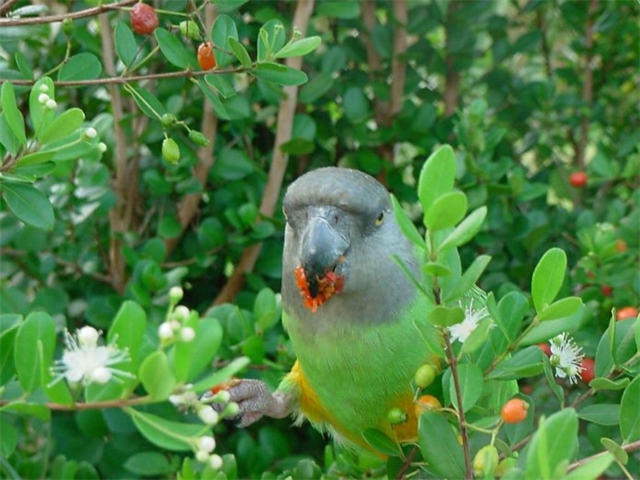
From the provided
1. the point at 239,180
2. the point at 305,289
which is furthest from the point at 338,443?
the point at 239,180

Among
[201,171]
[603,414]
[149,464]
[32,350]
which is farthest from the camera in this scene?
[201,171]

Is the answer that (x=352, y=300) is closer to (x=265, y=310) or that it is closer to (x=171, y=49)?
(x=265, y=310)

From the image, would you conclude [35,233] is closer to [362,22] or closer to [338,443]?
[338,443]

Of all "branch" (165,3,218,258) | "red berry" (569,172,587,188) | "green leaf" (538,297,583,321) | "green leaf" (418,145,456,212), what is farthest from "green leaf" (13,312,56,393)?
"red berry" (569,172,587,188)

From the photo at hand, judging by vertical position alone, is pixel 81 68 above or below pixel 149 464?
above

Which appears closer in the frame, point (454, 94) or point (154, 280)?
point (154, 280)

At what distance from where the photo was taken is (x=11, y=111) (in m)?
0.79

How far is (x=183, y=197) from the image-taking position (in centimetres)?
173

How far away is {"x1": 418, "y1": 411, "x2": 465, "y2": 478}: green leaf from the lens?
783mm

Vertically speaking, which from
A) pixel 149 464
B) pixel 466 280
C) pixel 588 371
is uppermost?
pixel 466 280

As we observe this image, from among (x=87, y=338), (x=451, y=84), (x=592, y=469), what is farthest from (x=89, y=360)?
(x=451, y=84)

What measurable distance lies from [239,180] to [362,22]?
545mm

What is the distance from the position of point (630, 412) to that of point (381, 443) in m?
0.30

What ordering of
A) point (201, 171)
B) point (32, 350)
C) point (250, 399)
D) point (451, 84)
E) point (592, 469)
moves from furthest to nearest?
point (451, 84) < point (201, 171) < point (250, 399) < point (32, 350) < point (592, 469)
